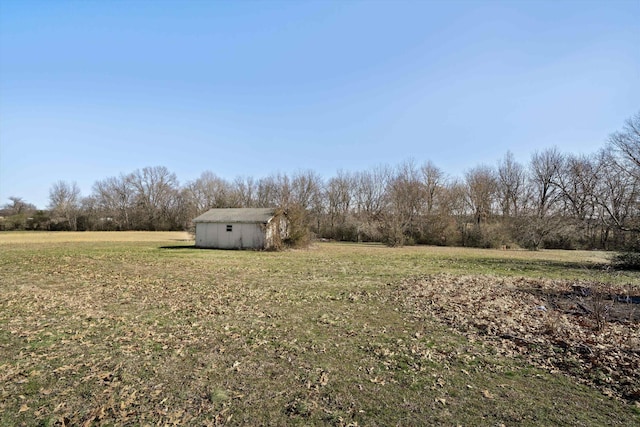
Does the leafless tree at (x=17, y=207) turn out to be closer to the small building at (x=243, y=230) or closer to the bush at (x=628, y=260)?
the small building at (x=243, y=230)

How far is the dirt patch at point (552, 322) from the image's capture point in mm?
4928

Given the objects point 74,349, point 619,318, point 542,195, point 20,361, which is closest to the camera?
point 20,361

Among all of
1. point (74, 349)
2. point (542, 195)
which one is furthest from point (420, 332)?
point (542, 195)

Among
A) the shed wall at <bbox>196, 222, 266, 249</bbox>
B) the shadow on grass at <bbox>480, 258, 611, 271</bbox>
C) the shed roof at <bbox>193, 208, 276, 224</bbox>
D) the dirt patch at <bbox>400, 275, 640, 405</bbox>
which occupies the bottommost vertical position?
the shadow on grass at <bbox>480, 258, 611, 271</bbox>

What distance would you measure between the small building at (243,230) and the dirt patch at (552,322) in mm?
18671

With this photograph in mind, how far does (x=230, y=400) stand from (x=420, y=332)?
405cm

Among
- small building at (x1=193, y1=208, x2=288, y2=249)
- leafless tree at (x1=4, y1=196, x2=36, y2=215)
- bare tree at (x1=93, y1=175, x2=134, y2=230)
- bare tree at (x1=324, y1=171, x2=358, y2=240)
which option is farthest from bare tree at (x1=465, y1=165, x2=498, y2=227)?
leafless tree at (x1=4, y1=196, x2=36, y2=215)

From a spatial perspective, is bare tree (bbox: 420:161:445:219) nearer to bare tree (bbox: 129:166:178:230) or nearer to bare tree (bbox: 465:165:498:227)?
bare tree (bbox: 465:165:498:227)

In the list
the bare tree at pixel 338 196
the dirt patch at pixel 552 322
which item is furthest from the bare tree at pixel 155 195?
the dirt patch at pixel 552 322

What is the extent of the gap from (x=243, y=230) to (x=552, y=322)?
26062mm

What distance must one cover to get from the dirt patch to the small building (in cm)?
1867

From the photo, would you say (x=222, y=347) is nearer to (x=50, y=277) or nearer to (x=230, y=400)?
(x=230, y=400)

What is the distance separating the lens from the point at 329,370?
489 cm

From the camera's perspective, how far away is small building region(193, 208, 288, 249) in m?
29.6
